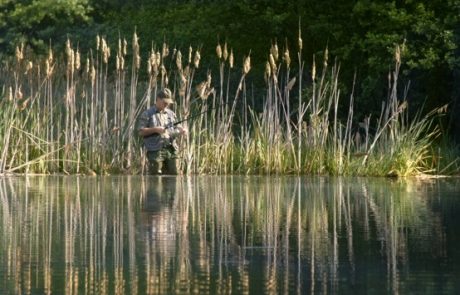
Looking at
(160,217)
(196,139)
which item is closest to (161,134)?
(196,139)

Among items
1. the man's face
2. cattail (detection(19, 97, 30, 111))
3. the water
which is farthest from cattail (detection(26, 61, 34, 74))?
the water

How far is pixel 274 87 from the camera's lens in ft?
88.7

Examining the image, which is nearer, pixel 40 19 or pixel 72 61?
pixel 72 61

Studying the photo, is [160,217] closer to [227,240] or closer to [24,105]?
[227,240]

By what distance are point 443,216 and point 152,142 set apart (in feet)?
32.4

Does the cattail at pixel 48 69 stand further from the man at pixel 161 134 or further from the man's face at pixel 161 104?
the man's face at pixel 161 104

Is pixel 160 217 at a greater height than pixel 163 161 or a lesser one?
lesser

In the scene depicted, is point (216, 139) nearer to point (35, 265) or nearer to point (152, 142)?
point (152, 142)

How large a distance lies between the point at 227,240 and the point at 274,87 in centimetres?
1396

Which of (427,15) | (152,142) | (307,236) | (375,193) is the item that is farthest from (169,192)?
(427,15)

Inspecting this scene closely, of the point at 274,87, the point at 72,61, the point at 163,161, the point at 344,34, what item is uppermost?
the point at 344,34

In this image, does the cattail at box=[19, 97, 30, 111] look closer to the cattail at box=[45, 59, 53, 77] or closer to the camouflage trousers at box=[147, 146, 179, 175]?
the cattail at box=[45, 59, 53, 77]

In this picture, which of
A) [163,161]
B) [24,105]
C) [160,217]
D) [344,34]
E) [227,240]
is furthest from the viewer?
[344,34]

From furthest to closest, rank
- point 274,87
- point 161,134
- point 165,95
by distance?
point 274,87 < point 161,134 < point 165,95
